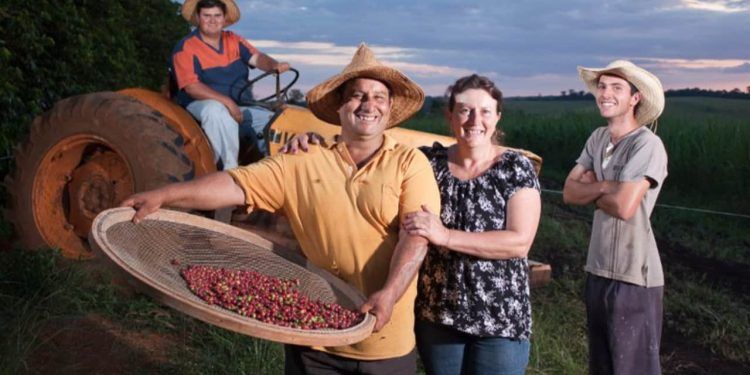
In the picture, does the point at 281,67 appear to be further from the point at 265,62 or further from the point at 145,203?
the point at 145,203

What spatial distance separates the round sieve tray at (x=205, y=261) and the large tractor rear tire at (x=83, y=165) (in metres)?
3.12

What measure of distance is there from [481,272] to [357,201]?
0.47m

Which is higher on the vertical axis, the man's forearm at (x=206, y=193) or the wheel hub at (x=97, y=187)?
the man's forearm at (x=206, y=193)

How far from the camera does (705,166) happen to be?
14.6 m

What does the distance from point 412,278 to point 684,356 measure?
450cm

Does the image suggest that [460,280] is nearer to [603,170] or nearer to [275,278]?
[275,278]

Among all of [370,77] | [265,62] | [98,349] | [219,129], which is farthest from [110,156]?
[370,77]

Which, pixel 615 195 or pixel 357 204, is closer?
pixel 357 204

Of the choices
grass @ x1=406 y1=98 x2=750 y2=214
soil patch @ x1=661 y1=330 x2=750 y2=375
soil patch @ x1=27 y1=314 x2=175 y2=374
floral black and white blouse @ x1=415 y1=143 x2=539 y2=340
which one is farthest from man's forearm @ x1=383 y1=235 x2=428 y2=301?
grass @ x1=406 y1=98 x2=750 y2=214

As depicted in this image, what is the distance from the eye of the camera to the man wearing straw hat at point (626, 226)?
3.85 metres

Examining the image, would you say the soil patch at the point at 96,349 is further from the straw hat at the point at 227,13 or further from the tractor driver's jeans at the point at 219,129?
the straw hat at the point at 227,13

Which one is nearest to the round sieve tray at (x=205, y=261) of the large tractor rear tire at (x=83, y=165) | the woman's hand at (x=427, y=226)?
the woman's hand at (x=427, y=226)

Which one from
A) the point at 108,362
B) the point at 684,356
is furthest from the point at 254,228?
the point at 684,356

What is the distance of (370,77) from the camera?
3127mm
